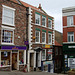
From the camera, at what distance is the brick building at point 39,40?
21688 millimetres

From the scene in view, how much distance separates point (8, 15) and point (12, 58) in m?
5.54

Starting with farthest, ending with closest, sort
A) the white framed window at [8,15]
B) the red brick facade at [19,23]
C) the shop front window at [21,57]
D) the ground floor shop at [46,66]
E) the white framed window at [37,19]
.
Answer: the ground floor shop at [46,66], the white framed window at [37,19], the shop front window at [21,57], the red brick facade at [19,23], the white framed window at [8,15]

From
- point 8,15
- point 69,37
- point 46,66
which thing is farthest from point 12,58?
point 69,37

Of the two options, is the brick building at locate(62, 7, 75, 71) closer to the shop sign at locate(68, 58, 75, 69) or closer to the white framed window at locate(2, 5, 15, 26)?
the shop sign at locate(68, 58, 75, 69)

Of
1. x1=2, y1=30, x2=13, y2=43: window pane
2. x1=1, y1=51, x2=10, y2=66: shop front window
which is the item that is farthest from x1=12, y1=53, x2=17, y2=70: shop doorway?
x1=2, y1=30, x2=13, y2=43: window pane

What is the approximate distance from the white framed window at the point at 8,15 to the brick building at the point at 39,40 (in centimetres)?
329

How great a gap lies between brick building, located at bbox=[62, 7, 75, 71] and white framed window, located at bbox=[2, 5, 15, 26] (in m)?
10.9

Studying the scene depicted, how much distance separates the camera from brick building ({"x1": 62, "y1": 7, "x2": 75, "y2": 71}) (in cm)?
2509

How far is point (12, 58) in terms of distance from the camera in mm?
19031

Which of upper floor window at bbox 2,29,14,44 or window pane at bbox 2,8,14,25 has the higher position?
window pane at bbox 2,8,14,25

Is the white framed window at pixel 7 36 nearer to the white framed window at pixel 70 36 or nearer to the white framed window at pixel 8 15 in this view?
the white framed window at pixel 8 15

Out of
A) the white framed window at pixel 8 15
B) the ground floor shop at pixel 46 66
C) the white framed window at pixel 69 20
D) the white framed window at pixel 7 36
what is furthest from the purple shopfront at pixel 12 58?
the white framed window at pixel 69 20

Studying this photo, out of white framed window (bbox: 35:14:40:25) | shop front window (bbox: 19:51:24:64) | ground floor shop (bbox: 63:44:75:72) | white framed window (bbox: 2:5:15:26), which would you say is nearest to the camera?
white framed window (bbox: 2:5:15:26)

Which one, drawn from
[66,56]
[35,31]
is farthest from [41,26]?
[66,56]
